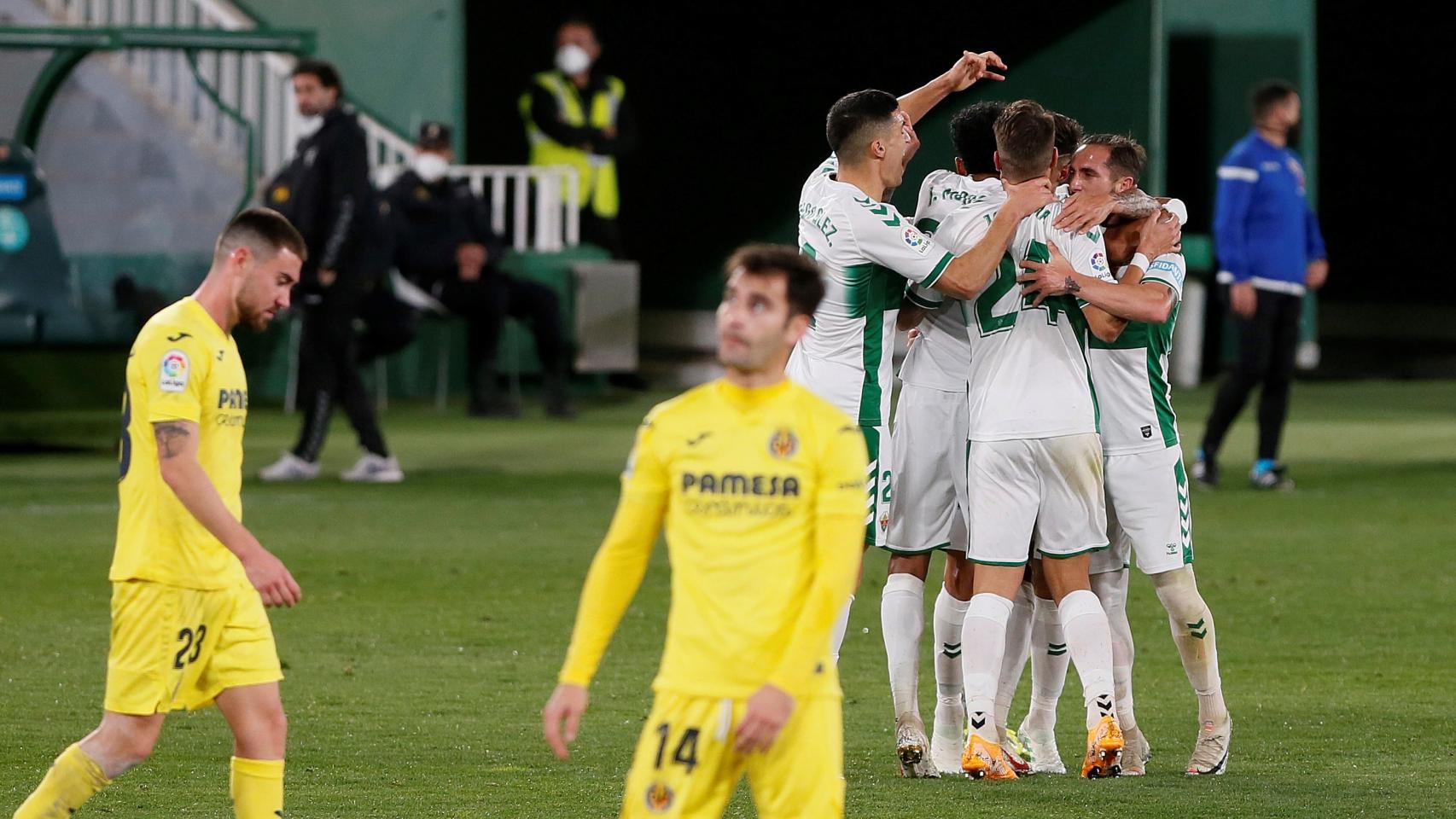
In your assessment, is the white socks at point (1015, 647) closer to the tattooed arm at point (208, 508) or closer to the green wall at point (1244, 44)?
the tattooed arm at point (208, 508)

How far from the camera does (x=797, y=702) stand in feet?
13.1

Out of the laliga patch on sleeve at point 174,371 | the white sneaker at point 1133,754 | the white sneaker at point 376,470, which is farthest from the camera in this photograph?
the white sneaker at point 376,470

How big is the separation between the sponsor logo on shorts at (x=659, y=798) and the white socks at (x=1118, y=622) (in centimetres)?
275

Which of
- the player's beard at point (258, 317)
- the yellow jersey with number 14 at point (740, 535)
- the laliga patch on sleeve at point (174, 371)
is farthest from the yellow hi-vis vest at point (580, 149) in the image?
the yellow jersey with number 14 at point (740, 535)

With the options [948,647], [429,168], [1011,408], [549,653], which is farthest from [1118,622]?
[429,168]

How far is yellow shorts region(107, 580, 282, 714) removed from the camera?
192 inches

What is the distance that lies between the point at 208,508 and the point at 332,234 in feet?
26.3

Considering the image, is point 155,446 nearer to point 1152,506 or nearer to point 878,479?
point 878,479

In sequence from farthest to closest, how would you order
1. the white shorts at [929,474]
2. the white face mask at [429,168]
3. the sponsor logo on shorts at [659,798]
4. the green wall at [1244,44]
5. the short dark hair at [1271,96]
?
1. the green wall at [1244,44]
2. the white face mask at [429,168]
3. the short dark hair at [1271,96]
4. the white shorts at [929,474]
5. the sponsor logo on shorts at [659,798]

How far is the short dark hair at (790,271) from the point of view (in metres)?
4.10

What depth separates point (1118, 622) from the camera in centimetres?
656

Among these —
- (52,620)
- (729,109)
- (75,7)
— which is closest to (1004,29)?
(729,109)

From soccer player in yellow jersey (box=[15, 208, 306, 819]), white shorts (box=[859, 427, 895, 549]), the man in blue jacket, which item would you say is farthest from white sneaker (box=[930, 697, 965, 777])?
the man in blue jacket

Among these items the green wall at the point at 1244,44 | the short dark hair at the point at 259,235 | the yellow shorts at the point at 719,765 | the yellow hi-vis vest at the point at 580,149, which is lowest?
the yellow shorts at the point at 719,765
